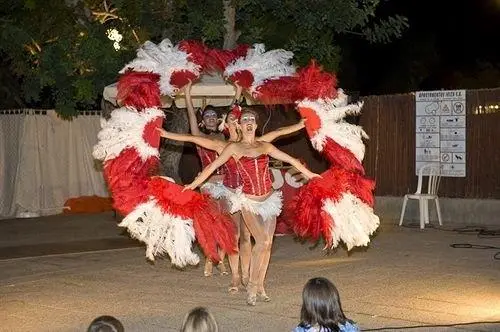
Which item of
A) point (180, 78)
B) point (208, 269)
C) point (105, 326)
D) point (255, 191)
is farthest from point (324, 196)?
point (105, 326)

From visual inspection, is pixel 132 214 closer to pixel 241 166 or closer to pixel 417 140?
pixel 241 166

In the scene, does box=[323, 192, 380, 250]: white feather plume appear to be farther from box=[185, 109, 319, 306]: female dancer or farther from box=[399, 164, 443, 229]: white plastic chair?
box=[399, 164, 443, 229]: white plastic chair

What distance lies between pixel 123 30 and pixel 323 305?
10.3 metres

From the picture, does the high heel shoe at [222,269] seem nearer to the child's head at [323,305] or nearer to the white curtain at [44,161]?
the child's head at [323,305]

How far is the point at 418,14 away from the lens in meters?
32.6

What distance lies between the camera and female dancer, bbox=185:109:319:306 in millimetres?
8953

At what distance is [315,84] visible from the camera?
30.9 ft

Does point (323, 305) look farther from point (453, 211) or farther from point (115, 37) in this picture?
point (453, 211)

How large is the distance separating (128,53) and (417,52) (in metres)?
20.1

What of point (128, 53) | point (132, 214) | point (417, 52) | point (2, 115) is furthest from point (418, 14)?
point (132, 214)

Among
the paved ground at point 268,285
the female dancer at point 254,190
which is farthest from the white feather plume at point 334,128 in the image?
the paved ground at point 268,285

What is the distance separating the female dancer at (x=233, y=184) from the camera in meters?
9.12

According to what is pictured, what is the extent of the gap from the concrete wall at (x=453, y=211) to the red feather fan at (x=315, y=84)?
7.31 metres

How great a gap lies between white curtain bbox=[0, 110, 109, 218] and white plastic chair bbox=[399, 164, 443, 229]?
6.98 m
